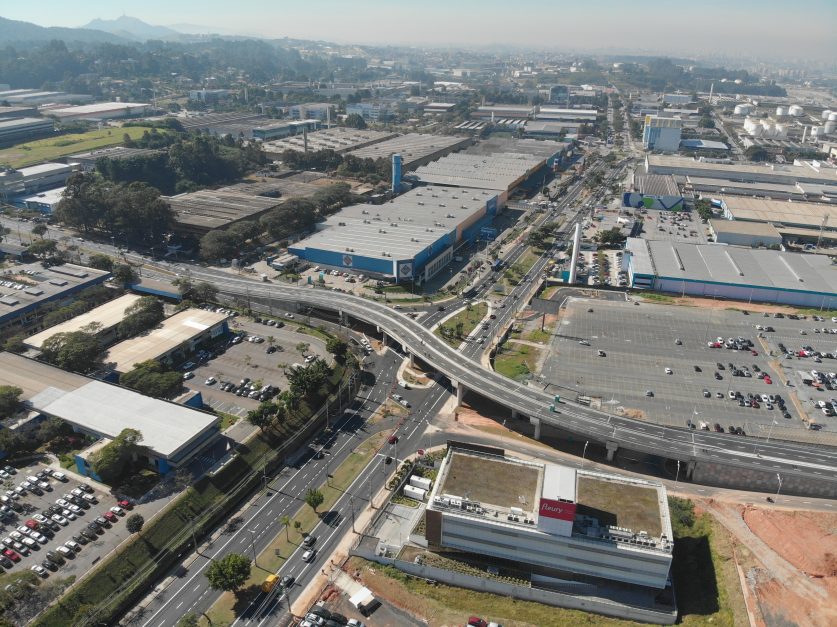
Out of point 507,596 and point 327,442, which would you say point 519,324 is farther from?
point 507,596

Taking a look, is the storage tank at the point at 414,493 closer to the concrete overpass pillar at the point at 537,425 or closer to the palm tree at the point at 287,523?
the palm tree at the point at 287,523

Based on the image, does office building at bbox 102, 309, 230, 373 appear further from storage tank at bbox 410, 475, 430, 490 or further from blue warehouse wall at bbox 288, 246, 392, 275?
storage tank at bbox 410, 475, 430, 490

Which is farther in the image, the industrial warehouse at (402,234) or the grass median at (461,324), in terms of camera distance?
the industrial warehouse at (402,234)

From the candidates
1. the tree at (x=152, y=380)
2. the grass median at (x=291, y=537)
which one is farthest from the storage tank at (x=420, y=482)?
the tree at (x=152, y=380)

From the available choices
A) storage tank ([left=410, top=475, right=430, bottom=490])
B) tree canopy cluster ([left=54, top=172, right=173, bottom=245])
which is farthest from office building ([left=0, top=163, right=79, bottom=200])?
storage tank ([left=410, top=475, right=430, bottom=490])

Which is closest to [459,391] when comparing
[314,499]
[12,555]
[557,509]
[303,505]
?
[303,505]
